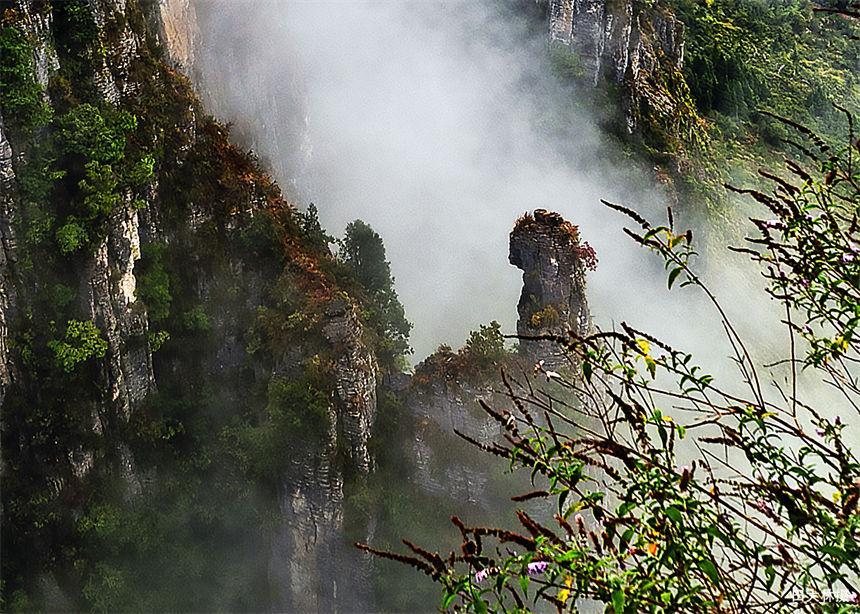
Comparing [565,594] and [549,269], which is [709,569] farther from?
[549,269]

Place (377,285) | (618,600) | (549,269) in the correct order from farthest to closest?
1. (377,285)
2. (549,269)
3. (618,600)

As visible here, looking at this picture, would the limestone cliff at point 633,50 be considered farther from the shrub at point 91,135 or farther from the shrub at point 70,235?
the shrub at point 70,235

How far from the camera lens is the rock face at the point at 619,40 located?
29.3m

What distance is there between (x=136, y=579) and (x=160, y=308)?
4.98m

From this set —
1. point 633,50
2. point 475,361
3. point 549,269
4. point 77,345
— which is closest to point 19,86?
point 77,345

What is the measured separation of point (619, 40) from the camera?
1196 inches

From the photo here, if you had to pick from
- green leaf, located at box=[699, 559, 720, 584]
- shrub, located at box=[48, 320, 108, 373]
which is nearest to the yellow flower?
green leaf, located at box=[699, 559, 720, 584]

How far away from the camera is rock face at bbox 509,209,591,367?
1583 cm

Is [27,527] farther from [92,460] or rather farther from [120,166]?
[120,166]

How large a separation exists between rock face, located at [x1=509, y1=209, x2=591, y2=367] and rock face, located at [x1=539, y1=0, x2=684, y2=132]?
16.2m

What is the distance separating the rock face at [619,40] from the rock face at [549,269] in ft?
53.0

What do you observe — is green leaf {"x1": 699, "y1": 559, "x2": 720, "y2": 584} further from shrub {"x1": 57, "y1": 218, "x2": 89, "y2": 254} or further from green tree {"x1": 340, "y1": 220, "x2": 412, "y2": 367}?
green tree {"x1": 340, "y1": 220, "x2": 412, "y2": 367}

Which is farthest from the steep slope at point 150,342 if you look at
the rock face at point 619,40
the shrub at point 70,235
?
the rock face at point 619,40

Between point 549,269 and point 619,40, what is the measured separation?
17.8m
